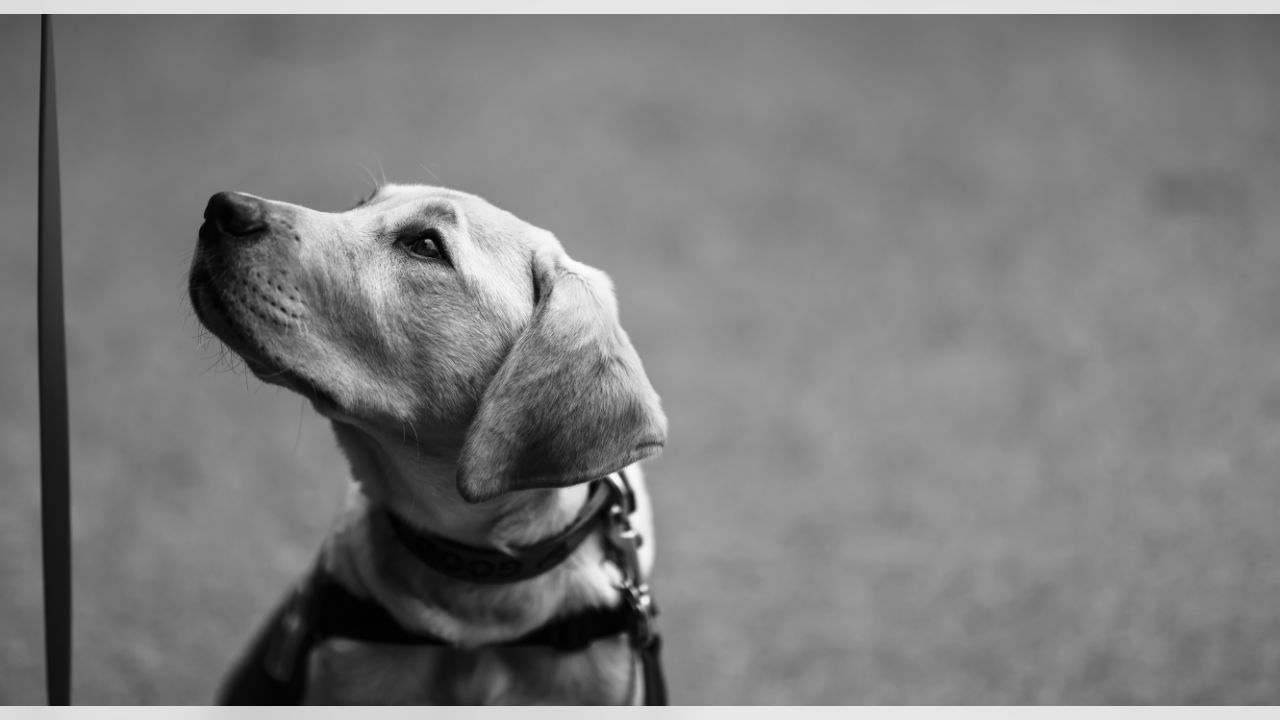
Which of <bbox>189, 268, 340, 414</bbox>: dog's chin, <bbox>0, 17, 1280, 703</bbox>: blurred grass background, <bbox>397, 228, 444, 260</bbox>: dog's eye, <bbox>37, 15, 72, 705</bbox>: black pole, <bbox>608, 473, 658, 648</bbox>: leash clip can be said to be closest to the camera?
<bbox>37, 15, 72, 705</bbox>: black pole

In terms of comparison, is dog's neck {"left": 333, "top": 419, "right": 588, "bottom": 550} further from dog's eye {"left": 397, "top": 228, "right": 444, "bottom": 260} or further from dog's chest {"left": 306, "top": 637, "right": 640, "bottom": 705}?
dog's eye {"left": 397, "top": 228, "right": 444, "bottom": 260}

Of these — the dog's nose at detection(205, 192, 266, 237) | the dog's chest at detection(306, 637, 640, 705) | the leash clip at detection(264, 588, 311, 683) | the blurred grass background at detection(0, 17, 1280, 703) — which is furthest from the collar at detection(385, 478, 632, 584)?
the blurred grass background at detection(0, 17, 1280, 703)

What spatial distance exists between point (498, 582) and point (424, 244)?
2.66 ft

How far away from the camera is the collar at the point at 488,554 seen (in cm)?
248

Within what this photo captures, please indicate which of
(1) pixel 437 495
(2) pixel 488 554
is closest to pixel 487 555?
(2) pixel 488 554

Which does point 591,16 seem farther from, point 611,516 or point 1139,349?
point 611,516

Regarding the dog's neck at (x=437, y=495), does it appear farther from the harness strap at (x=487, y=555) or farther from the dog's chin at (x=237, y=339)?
the dog's chin at (x=237, y=339)

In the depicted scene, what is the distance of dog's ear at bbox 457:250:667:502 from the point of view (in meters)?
2.28

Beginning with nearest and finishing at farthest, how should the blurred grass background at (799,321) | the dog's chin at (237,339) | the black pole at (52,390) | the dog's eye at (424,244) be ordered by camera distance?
the black pole at (52,390)
the dog's chin at (237,339)
the dog's eye at (424,244)
the blurred grass background at (799,321)

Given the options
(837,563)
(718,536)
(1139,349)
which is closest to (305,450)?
(718,536)

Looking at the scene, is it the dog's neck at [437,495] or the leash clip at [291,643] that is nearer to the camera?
the dog's neck at [437,495]

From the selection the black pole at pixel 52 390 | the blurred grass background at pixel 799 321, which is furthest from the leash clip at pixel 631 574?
the blurred grass background at pixel 799 321

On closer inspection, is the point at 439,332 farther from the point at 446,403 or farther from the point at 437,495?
the point at 437,495

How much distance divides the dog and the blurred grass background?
154cm
